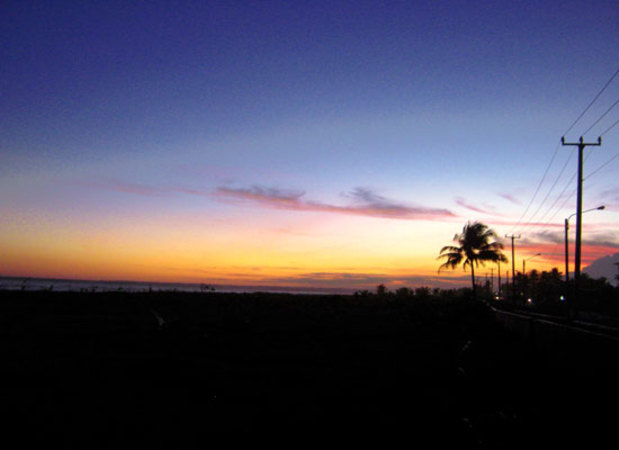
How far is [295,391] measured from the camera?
8.05 m

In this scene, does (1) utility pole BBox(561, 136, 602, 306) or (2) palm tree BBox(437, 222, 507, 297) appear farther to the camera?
(2) palm tree BBox(437, 222, 507, 297)

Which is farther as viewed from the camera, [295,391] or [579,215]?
[579,215]

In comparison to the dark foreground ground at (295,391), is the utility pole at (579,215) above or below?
above

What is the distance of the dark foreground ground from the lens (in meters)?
5.88

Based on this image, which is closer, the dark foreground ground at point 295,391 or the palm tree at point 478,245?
the dark foreground ground at point 295,391

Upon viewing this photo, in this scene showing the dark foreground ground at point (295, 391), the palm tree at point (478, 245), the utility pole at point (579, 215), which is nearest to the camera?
the dark foreground ground at point (295, 391)

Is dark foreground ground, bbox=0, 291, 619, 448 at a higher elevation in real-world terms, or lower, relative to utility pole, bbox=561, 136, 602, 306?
lower

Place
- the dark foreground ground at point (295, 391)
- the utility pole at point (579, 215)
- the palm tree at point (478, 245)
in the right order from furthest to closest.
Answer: the palm tree at point (478, 245)
the utility pole at point (579, 215)
the dark foreground ground at point (295, 391)

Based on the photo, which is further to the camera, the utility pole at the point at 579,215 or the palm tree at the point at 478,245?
the palm tree at the point at 478,245

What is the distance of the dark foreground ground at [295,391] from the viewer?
5.88 m

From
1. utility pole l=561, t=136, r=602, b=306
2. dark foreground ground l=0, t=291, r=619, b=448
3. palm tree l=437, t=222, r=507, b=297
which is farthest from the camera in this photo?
palm tree l=437, t=222, r=507, b=297

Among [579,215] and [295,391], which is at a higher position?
[579,215]

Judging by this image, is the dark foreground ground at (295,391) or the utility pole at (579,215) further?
the utility pole at (579,215)

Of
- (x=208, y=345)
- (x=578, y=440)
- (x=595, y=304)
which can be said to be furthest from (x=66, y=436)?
(x=595, y=304)
